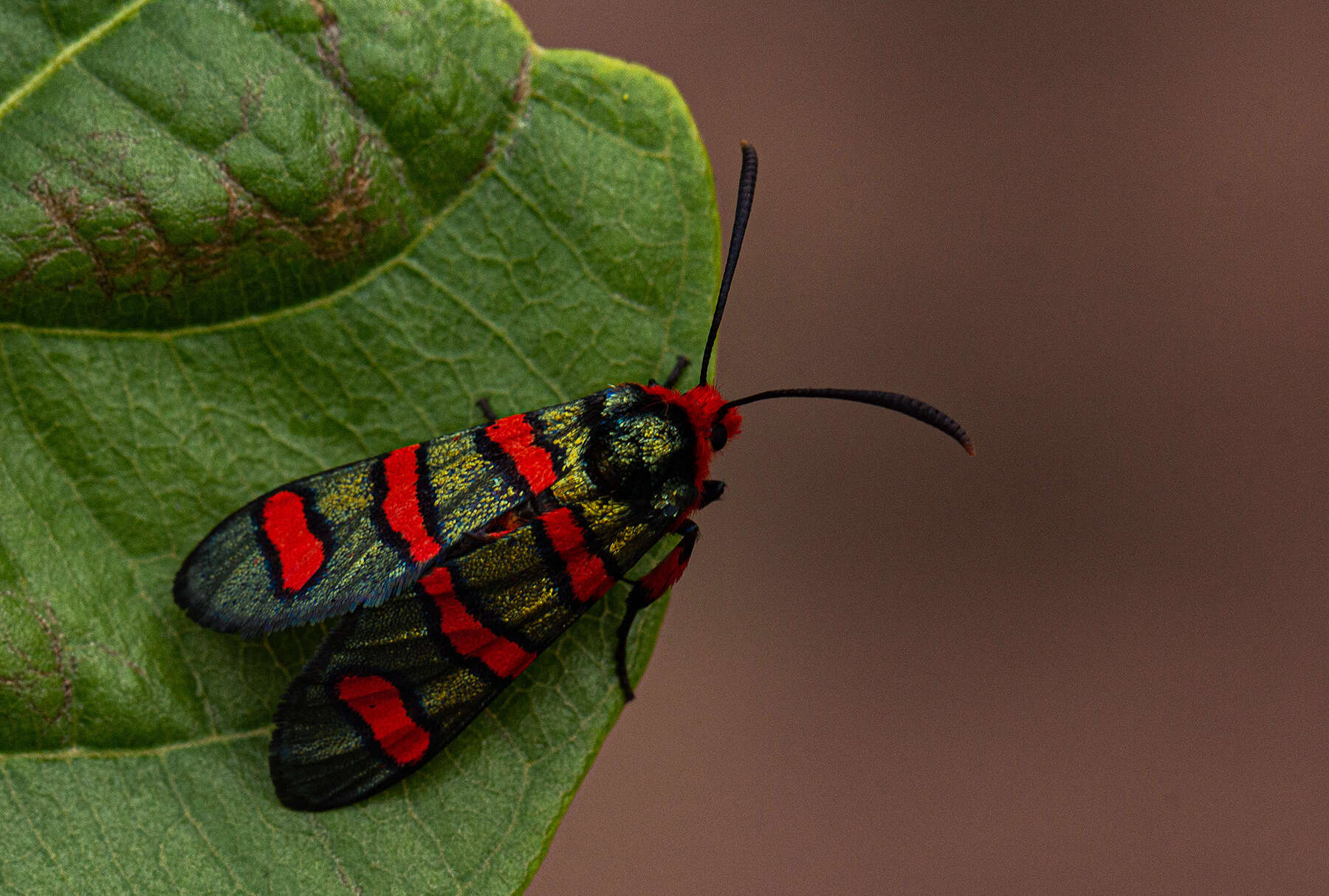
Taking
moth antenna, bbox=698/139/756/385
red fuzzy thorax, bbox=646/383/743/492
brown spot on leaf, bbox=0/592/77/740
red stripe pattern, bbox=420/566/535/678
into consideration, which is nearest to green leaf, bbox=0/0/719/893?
brown spot on leaf, bbox=0/592/77/740

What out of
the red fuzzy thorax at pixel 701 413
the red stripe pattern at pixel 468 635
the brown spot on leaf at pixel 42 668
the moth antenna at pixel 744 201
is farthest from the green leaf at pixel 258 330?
the moth antenna at pixel 744 201

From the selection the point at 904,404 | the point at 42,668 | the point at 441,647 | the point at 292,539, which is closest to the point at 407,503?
the point at 292,539

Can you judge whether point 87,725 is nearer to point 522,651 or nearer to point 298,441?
point 298,441

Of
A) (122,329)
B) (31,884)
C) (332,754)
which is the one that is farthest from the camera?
(332,754)

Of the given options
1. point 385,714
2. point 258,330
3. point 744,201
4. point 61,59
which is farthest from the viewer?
point 744,201

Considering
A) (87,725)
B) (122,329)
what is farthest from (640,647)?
(122,329)

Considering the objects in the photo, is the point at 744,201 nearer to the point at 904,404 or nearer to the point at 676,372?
the point at 676,372
